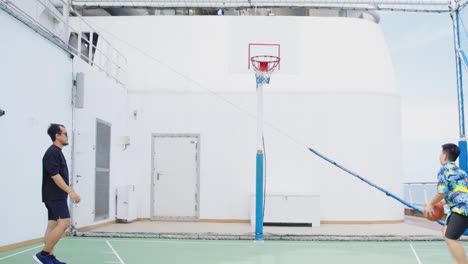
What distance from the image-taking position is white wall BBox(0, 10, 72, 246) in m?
6.49

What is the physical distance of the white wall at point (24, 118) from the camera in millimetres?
6488

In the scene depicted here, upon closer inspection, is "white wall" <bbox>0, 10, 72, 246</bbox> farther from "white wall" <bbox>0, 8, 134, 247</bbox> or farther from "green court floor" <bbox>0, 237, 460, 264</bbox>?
"green court floor" <bbox>0, 237, 460, 264</bbox>

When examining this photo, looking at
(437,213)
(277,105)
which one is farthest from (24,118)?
(277,105)

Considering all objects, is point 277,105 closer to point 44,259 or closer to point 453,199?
point 453,199

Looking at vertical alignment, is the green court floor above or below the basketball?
below

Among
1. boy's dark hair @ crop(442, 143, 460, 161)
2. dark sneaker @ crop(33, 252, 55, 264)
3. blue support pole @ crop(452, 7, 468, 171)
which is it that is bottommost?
dark sneaker @ crop(33, 252, 55, 264)

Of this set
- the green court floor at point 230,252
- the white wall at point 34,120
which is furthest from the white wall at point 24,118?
the green court floor at point 230,252

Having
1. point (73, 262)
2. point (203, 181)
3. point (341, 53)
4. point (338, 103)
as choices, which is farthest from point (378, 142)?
point (73, 262)

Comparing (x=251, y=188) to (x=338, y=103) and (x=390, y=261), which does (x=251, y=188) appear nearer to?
(x=338, y=103)

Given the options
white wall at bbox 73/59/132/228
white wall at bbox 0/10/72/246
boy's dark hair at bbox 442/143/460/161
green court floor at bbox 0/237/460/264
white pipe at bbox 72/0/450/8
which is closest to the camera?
boy's dark hair at bbox 442/143/460/161

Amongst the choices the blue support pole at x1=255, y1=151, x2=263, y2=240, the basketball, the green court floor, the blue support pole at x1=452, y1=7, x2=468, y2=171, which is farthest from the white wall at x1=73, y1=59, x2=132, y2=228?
the blue support pole at x1=452, y1=7, x2=468, y2=171

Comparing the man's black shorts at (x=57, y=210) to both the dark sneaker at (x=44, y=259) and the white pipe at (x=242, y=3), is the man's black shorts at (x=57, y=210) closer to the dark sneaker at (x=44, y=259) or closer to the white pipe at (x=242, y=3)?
the dark sneaker at (x=44, y=259)

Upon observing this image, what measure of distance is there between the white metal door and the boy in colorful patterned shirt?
22.6 ft

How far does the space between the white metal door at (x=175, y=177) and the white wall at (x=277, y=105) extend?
17cm
